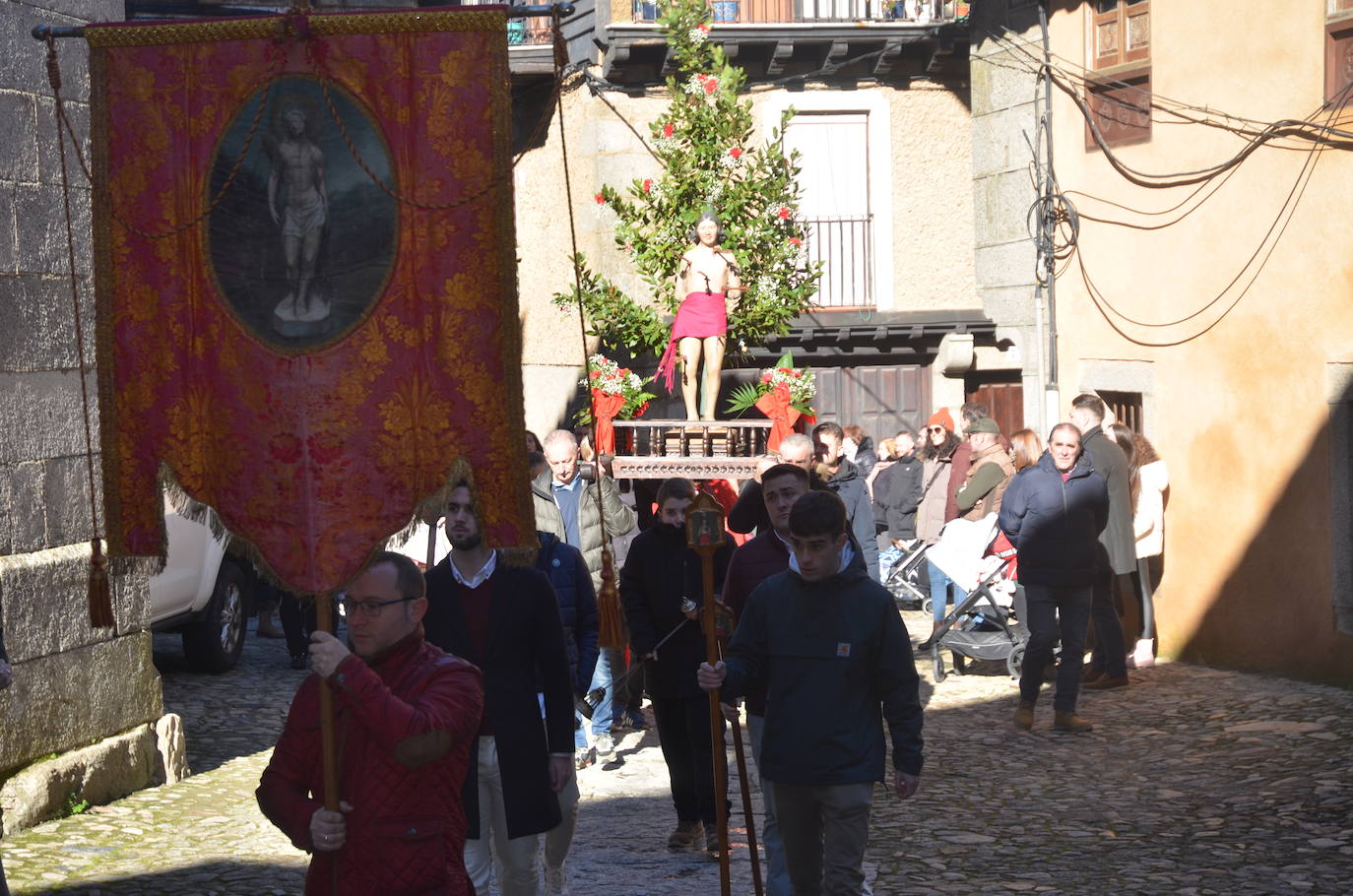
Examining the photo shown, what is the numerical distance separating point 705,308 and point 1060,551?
662 centimetres

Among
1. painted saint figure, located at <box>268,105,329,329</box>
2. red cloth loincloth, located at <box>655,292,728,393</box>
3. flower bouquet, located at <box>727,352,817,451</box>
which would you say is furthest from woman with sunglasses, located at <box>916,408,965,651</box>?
painted saint figure, located at <box>268,105,329,329</box>

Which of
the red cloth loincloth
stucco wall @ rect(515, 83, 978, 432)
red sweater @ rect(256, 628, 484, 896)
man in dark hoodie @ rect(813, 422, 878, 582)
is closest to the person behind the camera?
red sweater @ rect(256, 628, 484, 896)

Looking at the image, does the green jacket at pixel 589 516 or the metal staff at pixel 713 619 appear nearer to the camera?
the metal staff at pixel 713 619

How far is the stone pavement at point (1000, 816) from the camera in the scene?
768 cm

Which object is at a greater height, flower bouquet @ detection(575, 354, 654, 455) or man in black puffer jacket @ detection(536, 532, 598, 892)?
flower bouquet @ detection(575, 354, 654, 455)

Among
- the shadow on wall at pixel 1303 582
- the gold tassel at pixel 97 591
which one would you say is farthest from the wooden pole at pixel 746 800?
the shadow on wall at pixel 1303 582

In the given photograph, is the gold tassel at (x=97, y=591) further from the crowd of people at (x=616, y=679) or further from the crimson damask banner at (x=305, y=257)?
the crowd of people at (x=616, y=679)

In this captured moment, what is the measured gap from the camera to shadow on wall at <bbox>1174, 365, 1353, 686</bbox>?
12.5m

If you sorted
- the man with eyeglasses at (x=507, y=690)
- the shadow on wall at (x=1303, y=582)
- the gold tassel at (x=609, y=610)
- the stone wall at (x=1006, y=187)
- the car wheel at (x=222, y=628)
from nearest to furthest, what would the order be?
the man with eyeglasses at (x=507, y=690) → the gold tassel at (x=609, y=610) → the shadow on wall at (x=1303, y=582) → the car wheel at (x=222, y=628) → the stone wall at (x=1006, y=187)

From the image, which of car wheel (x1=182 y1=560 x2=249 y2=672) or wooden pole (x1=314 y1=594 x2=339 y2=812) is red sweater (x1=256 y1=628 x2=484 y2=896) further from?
car wheel (x1=182 y1=560 x2=249 y2=672)

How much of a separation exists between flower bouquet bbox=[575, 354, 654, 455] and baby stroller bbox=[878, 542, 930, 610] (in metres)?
2.85

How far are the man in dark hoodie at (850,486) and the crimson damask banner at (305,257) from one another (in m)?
3.22

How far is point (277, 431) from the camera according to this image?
17.0 feet

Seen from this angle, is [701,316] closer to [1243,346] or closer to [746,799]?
[1243,346]
